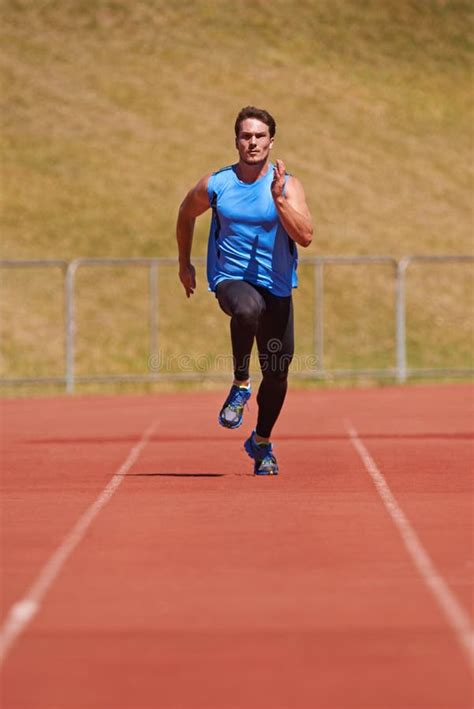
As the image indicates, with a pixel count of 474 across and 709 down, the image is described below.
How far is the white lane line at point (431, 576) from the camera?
23.0ft

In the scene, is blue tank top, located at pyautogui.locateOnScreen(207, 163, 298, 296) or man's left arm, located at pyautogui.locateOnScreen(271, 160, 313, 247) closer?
man's left arm, located at pyautogui.locateOnScreen(271, 160, 313, 247)

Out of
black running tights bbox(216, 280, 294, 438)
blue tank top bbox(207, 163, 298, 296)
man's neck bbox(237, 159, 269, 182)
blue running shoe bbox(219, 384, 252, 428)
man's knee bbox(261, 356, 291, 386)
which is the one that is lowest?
blue running shoe bbox(219, 384, 252, 428)

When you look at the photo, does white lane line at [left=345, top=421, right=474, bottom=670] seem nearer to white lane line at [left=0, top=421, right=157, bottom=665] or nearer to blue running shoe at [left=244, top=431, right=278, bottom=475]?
blue running shoe at [left=244, top=431, right=278, bottom=475]

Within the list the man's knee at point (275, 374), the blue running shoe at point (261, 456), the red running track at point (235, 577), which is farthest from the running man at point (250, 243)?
the red running track at point (235, 577)

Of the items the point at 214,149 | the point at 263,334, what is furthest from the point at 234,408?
the point at 214,149

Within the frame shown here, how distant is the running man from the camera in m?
12.4

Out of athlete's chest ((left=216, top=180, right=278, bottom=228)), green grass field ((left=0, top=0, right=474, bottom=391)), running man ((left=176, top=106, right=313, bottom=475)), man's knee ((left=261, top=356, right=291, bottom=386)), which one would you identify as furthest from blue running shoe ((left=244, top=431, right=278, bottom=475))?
green grass field ((left=0, top=0, right=474, bottom=391))

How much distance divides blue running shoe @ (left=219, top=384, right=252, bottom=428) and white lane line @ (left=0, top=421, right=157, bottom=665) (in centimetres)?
92

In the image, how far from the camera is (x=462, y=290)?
4062 cm

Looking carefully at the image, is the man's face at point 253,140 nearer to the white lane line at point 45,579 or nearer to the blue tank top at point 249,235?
the blue tank top at point 249,235

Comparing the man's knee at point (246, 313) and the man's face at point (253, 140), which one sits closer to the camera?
the man's knee at point (246, 313)

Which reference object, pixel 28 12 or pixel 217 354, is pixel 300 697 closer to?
pixel 217 354

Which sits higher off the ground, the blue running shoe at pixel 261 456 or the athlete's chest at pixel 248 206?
the athlete's chest at pixel 248 206

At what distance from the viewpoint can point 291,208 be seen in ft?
39.9
